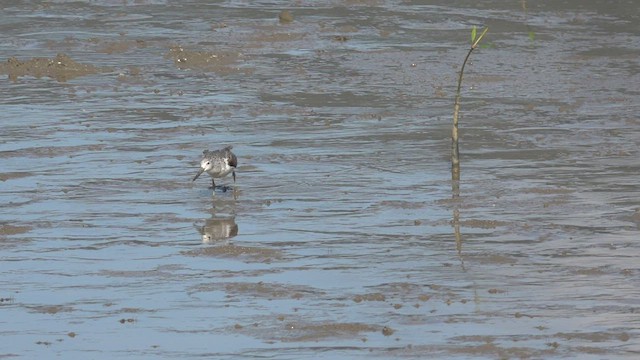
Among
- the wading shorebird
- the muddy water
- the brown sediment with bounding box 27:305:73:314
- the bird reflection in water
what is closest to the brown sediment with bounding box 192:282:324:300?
the muddy water

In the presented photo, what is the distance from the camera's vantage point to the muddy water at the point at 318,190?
40.8 ft

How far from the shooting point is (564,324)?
40.3 ft

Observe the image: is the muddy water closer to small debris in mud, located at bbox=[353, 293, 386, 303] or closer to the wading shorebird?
small debris in mud, located at bbox=[353, 293, 386, 303]

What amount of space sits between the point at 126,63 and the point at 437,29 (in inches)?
253

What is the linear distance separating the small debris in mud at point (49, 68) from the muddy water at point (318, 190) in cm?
6

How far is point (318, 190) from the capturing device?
57.2 feet

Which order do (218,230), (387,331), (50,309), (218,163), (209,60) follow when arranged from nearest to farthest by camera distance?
(387,331) → (50,309) → (218,230) → (218,163) → (209,60)

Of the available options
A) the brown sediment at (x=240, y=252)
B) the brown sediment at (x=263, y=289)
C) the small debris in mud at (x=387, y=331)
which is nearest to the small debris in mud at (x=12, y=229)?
the brown sediment at (x=240, y=252)

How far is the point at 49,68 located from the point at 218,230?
33.9ft

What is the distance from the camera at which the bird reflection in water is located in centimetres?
1527

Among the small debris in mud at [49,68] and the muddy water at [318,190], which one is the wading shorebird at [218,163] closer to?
the muddy water at [318,190]

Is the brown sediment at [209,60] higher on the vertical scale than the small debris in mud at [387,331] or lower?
higher

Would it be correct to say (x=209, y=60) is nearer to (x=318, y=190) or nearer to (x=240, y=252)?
(x=318, y=190)

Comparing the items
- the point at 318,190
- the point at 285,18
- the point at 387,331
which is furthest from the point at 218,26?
the point at 387,331
